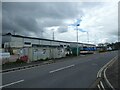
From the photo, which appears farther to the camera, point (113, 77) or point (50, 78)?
point (113, 77)

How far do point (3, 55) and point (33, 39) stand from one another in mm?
90169

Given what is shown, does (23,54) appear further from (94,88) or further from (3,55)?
(94,88)

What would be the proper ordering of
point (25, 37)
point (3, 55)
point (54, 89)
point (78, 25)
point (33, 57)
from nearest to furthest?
point (54, 89) → point (3, 55) → point (33, 57) → point (78, 25) → point (25, 37)

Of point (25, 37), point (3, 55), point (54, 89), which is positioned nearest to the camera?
point (54, 89)

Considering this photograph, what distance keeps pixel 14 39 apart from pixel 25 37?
28.2 feet

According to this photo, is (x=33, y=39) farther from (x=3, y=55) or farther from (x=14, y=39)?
(x=3, y=55)

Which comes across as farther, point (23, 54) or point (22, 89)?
point (23, 54)

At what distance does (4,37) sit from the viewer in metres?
111

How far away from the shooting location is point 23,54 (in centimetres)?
3681

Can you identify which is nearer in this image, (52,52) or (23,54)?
(23,54)

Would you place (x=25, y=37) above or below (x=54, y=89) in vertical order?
above

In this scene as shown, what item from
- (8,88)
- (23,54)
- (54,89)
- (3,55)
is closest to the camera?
(54,89)

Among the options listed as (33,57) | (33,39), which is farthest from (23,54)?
(33,39)

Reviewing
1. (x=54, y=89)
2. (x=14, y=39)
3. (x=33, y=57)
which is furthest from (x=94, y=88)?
(x=14, y=39)
